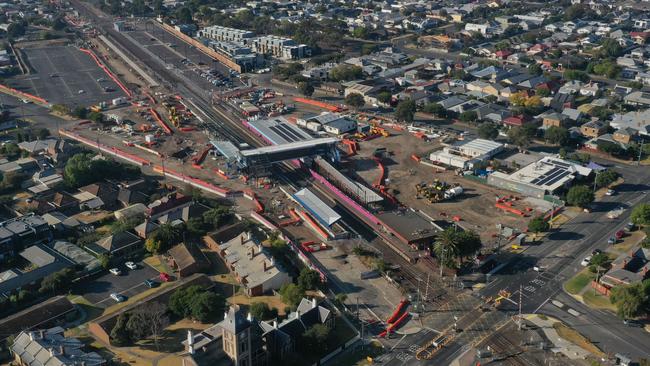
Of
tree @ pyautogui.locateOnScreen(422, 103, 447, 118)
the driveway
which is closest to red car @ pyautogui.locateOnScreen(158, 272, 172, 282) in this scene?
the driveway

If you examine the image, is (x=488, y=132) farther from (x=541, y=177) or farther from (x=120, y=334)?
(x=120, y=334)

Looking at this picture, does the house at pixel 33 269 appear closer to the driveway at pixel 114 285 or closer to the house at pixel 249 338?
the driveway at pixel 114 285

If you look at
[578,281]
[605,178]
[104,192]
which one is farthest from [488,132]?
[104,192]

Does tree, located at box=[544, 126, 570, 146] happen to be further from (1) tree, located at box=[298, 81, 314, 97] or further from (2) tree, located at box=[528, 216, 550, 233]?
(1) tree, located at box=[298, 81, 314, 97]

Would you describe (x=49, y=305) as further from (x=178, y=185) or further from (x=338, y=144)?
(x=338, y=144)

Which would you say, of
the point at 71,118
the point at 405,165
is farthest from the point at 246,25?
the point at 405,165

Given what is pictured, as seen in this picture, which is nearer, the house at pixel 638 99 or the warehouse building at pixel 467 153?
the warehouse building at pixel 467 153

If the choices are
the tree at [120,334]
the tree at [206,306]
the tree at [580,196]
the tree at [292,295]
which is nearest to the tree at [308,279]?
the tree at [292,295]

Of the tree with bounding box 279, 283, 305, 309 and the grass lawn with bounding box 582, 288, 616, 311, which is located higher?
the tree with bounding box 279, 283, 305, 309
